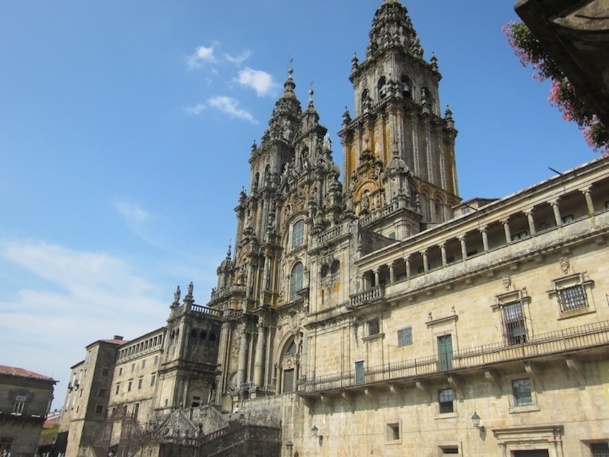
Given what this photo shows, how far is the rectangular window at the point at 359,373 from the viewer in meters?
28.0

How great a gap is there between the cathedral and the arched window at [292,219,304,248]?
287mm

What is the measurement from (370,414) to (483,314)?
27.2 ft

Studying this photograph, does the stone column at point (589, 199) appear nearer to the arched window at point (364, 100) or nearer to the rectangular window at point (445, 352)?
the rectangular window at point (445, 352)

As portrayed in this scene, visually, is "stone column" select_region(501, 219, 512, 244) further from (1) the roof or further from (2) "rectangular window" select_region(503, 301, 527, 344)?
(1) the roof

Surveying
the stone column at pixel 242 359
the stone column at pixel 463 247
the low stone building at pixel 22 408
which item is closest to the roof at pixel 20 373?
the low stone building at pixel 22 408

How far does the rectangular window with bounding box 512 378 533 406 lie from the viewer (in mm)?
20656

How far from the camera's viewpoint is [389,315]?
2788 centimetres

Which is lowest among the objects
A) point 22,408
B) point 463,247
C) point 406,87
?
point 22,408

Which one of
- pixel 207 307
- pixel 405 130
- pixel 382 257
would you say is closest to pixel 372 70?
pixel 405 130

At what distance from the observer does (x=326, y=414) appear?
29.4 metres

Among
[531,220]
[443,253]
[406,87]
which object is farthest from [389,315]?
[406,87]

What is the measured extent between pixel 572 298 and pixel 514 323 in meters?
2.66

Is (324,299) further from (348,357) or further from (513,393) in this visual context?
(513,393)

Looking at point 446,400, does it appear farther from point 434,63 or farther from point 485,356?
point 434,63
